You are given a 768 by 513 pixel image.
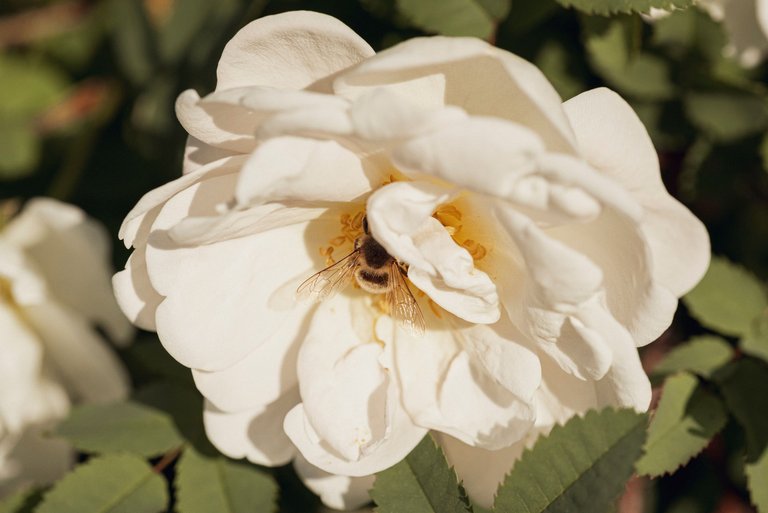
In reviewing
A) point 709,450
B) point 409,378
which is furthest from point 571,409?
point 709,450

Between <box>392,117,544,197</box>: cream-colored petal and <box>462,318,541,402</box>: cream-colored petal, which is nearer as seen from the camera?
<box>392,117,544,197</box>: cream-colored petal

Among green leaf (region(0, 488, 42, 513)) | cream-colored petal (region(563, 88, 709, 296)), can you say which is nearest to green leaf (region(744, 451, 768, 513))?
cream-colored petal (region(563, 88, 709, 296))

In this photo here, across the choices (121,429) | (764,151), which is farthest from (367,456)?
(764,151)

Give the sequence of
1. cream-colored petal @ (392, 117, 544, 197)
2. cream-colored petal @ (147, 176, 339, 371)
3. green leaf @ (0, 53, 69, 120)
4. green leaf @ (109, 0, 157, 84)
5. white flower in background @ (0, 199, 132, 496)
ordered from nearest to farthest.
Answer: cream-colored petal @ (392, 117, 544, 197) → cream-colored petal @ (147, 176, 339, 371) → white flower in background @ (0, 199, 132, 496) → green leaf @ (109, 0, 157, 84) → green leaf @ (0, 53, 69, 120)

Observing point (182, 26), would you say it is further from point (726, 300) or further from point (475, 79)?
point (726, 300)

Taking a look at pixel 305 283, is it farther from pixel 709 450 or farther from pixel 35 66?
pixel 35 66

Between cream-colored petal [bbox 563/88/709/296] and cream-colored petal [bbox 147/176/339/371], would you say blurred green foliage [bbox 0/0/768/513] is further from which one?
cream-colored petal [bbox 147/176/339/371]
